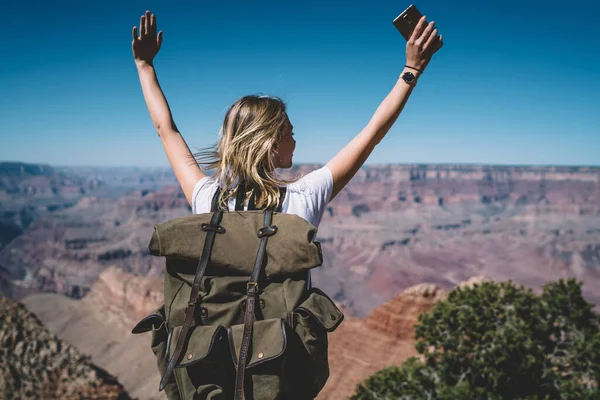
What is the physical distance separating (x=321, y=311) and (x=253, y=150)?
67 cm

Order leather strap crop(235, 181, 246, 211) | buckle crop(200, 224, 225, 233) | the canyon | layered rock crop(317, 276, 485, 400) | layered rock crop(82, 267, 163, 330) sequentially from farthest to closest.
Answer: layered rock crop(82, 267, 163, 330)
the canyon
layered rock crop(317, 276, 485, 400)
leather strap crop(235, 181, 246, 211)
buckle crop(200, 224, 225, 233)

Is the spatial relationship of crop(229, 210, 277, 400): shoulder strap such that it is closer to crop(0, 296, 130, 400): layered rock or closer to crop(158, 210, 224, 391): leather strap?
crop(158, 210, 224, 391): leather strap

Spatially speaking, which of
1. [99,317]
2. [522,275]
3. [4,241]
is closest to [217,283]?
[99,317]

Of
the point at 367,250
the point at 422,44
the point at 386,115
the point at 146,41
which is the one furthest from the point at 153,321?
the point at 367,250

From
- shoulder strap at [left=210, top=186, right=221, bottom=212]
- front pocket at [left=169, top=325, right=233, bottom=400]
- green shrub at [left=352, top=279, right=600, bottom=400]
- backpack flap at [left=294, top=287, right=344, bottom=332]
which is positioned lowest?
green shrub at [left=352, top=279, right=600, bottom=400]

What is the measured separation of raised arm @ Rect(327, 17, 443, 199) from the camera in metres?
1.62

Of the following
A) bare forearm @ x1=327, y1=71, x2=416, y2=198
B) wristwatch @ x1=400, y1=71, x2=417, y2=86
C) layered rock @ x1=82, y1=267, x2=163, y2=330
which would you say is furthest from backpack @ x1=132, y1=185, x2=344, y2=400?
layered rock @ x1=82, y1=267, x2=163, y2=330

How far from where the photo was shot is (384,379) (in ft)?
31.1

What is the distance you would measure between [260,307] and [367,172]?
543ft

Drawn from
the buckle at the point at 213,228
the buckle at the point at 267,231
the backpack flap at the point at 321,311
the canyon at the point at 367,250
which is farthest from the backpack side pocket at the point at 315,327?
the canyon at the point at 367,250

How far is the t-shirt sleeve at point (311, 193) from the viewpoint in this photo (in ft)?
5.10

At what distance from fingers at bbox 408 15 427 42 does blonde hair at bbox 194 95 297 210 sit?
68cm

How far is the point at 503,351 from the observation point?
8594 mm

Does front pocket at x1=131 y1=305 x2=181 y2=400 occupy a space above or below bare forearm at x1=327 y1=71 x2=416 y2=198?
below
